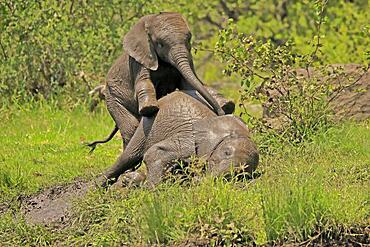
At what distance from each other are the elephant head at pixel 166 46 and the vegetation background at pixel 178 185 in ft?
3.17

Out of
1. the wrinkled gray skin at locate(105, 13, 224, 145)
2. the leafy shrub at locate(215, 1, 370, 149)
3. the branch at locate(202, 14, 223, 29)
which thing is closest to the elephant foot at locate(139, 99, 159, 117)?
the wrinkled gray skin at locate(105, 13, 224, 145)

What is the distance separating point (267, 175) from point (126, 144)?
1.55 m

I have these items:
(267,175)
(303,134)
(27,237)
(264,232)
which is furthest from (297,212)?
(303,134)

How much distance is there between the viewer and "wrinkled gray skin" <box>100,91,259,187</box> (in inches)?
314

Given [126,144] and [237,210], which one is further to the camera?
[126,144]

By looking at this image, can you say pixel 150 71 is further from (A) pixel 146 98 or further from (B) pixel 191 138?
(B) pixel 191 138

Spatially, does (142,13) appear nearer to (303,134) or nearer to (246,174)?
(303,134)

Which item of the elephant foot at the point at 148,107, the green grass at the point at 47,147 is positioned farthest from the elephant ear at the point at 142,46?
the green grass at the point at 47,147

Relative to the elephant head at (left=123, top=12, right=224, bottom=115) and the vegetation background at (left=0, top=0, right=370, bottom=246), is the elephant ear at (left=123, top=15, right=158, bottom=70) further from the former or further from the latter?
the vegetation background at (left=0, top=0, right=370, bottom=246)

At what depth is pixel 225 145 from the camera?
26.2ft

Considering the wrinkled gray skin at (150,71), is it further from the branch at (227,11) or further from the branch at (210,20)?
the branch at (227,11)

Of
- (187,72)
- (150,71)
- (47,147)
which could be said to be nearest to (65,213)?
(150,71)

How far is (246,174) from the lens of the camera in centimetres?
802

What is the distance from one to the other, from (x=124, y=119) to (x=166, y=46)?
0.83 meters
